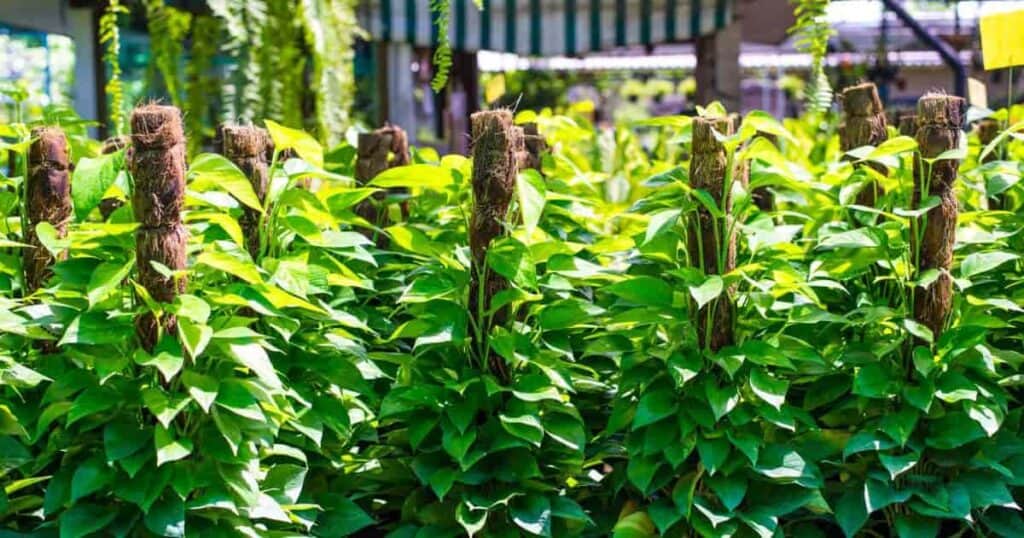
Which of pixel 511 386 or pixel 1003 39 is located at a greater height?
pixel 1003 39

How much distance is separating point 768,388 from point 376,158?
1120mm

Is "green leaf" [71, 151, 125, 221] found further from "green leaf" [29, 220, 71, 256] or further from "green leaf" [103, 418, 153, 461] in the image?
"green leaf" [103, 418, 153, 461]

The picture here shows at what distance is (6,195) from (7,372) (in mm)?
365

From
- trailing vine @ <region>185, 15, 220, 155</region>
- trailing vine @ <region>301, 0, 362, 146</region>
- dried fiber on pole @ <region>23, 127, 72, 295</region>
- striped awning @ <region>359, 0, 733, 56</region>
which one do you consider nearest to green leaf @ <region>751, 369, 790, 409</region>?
dried fiber on pole @ <region>23, 127, 72, 295</region>

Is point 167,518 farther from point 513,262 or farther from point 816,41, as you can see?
point 816,41

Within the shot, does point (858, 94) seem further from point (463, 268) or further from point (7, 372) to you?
point (7, 372)

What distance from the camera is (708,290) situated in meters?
1.75

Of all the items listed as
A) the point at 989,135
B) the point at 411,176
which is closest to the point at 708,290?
the point at 411,176

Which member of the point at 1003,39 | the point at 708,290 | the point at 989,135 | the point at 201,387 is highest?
the point at 1003,39

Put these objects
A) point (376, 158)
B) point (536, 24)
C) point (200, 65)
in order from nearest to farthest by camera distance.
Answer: point (376, 158) → point (200, 65) → point (536, 24)

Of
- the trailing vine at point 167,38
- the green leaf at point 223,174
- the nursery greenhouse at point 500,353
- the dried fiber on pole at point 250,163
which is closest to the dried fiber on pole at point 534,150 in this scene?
the nursery greenhouse at point 500,353

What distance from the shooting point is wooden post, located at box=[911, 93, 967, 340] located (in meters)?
1.92

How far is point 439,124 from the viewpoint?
6000 millimetres

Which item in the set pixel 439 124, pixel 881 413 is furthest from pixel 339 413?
pixel 439 124
